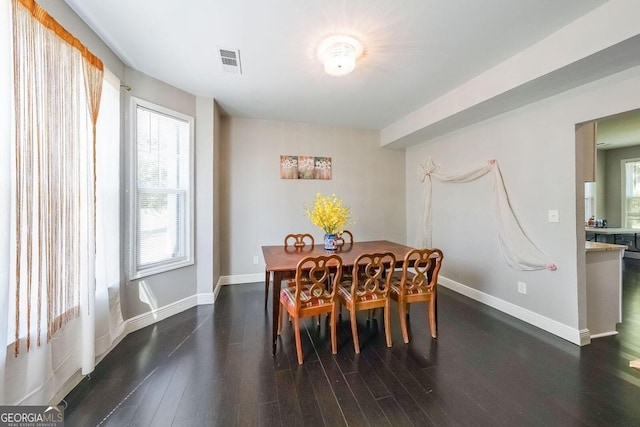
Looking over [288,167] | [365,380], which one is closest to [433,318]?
[365,380]

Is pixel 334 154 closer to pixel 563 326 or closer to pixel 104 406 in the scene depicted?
pixel 563 326

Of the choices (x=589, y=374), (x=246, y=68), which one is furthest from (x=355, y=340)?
(x=246, y=68)

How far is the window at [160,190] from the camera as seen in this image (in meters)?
2.50

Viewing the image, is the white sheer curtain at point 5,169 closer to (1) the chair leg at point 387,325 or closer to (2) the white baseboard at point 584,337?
(1) the chair leg at point 387,325

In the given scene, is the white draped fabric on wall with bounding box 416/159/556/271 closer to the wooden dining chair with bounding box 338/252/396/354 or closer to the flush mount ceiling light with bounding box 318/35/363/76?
the wooden dining chair with bounding box 338/252/396/354

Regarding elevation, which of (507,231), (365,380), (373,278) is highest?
(507,231)

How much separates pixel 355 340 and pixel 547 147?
2672 millimetres

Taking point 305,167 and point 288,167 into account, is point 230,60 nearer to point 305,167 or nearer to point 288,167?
point 288,167

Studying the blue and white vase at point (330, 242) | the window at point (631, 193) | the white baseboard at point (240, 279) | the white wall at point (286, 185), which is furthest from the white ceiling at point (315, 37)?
the window at point (631, 193)

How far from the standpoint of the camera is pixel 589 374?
1.81m

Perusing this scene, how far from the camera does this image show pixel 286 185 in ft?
13.4

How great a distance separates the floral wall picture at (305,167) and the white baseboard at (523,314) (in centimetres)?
267

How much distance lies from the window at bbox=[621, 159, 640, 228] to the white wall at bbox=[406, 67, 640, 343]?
5.25m

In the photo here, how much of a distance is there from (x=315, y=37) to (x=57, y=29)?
1.67 meters
